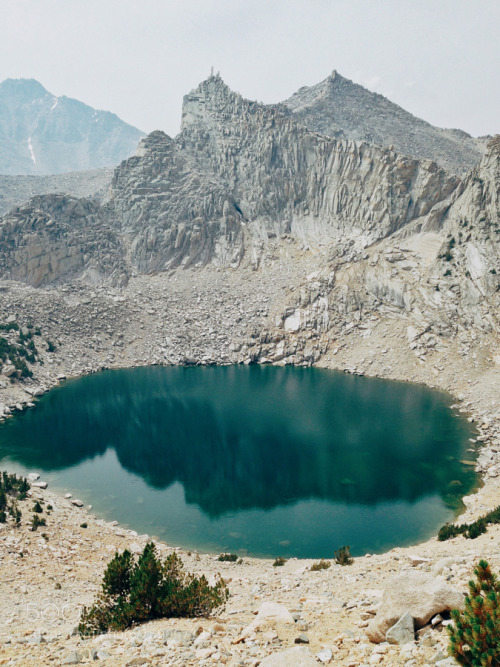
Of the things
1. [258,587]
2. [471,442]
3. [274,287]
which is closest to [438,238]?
[274,287]

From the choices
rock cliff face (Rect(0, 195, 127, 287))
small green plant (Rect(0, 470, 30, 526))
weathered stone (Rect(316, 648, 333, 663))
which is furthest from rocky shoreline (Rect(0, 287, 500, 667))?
rock cliff face (Rect(0, 195, 127, 287))

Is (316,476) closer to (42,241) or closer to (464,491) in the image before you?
(464,491)

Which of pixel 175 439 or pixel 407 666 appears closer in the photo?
pixel 407 666

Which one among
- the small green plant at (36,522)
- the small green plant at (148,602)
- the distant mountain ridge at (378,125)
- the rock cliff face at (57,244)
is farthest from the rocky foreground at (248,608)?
the distant mountain ridge at (378,125)

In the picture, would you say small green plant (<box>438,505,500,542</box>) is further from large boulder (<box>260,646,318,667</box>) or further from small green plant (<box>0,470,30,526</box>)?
small green plant (<box>0,470,30,526</box>)

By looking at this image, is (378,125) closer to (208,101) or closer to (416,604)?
(208,101)

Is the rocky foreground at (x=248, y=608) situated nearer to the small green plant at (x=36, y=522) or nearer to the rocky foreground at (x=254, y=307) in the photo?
the rocky foreground at (x=254, y=307)

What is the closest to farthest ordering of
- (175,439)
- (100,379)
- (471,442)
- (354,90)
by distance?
1. (471,442)
2. (175,439)
3. (100,379)
4. (354,90)
